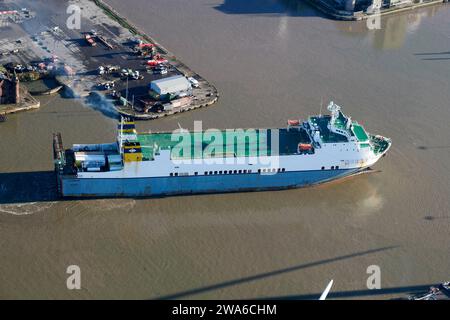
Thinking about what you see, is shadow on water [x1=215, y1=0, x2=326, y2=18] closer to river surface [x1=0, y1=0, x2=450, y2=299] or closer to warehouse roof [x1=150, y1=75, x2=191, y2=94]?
river surface [x1=0, y1=0, x2=450, y2=299]

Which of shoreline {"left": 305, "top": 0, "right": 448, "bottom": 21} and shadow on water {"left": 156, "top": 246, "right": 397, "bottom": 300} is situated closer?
shadow on water {"left": 156, "top": 246, "right": 397, "bottom": 300}

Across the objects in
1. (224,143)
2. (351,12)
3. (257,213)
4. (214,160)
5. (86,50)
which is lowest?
(257,213)

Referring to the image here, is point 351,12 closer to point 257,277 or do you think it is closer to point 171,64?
point 171,64

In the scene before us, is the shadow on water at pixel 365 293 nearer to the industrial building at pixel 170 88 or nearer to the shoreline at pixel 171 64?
the shoreline at pixel 171 64

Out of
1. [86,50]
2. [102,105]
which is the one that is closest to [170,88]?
[102,105]

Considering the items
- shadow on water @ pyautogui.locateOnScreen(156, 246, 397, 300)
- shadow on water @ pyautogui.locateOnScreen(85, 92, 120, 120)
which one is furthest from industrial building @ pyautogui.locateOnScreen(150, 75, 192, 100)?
shadow on water @ pyautogui.locateOnScreen(156, 246, 397, 300)

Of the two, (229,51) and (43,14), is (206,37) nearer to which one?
(229,51)
